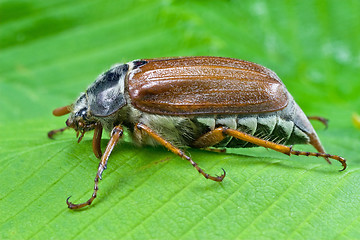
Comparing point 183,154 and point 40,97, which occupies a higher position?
point 183,154

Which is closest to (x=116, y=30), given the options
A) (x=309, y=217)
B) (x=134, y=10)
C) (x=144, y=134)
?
(x=134, y=10)

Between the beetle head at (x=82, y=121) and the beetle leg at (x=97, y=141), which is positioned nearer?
the beetle leg at (x=97, y=141)

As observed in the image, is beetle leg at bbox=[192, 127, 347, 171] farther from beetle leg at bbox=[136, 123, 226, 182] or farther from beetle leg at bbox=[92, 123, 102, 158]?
beetle leg at bbox=[92, 123, 102, 158]

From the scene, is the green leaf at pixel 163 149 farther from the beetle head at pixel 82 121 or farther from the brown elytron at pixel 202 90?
the brown elytron at pixel 202 90

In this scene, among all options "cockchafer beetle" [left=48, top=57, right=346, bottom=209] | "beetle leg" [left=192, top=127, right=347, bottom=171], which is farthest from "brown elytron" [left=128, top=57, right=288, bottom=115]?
"beetle leg" [left=192, top=127, right=347, bottom=171]

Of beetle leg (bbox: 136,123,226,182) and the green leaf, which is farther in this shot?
beetle leg (bbox: 136,123,226,182)

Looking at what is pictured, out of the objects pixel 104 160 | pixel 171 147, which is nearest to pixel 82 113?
pixel 104 160

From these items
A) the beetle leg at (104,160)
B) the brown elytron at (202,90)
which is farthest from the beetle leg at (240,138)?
the beetle leg at (104,160)

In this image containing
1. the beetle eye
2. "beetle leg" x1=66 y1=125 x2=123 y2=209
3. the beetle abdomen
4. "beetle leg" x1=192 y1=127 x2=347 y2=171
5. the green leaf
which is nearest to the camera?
the green leaf

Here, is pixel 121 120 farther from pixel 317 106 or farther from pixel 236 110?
pixel 317 106
